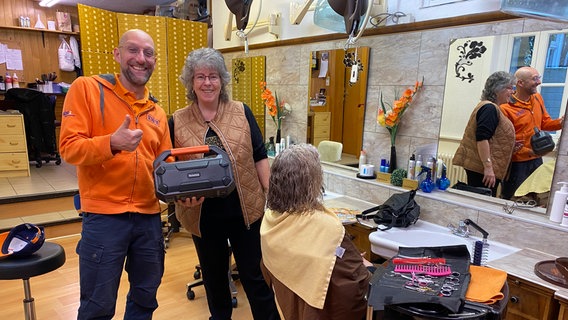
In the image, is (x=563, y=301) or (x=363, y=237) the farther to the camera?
(x=363, y=237)

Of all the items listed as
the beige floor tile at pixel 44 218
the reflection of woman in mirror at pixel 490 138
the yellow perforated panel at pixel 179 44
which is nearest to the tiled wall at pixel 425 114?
the reflection of woman in mirror at pixel 490 138

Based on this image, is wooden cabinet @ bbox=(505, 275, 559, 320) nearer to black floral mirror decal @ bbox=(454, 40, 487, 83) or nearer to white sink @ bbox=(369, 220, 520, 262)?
white sink @ bbox=(369, 220, 520, 262)

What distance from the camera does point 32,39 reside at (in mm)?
5875

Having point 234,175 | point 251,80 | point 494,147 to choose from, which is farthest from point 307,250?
point 251,80

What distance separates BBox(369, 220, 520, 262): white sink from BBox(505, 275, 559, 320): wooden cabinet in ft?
0.70

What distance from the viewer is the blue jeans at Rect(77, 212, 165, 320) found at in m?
1.40

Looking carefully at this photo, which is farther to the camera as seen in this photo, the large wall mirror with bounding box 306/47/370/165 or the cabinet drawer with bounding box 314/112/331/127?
the cabinet drawer with bounding box 314/112/331/127

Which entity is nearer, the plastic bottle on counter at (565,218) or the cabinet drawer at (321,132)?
the plastic bottle on counter at (565,218)

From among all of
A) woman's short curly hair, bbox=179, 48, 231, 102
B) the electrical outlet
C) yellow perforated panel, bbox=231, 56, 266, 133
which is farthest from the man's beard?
yellow perforated panel, bbox=231, 56, 266, 133

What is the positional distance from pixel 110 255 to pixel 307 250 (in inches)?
29.1

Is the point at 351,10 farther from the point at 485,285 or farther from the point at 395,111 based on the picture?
the point at 485,285

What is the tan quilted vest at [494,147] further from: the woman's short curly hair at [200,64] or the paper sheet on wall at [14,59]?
the paper sheet on wall at [14,59]

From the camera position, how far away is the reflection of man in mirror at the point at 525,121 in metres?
1.77

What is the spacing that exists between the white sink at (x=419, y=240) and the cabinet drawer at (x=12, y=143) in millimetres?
4546
